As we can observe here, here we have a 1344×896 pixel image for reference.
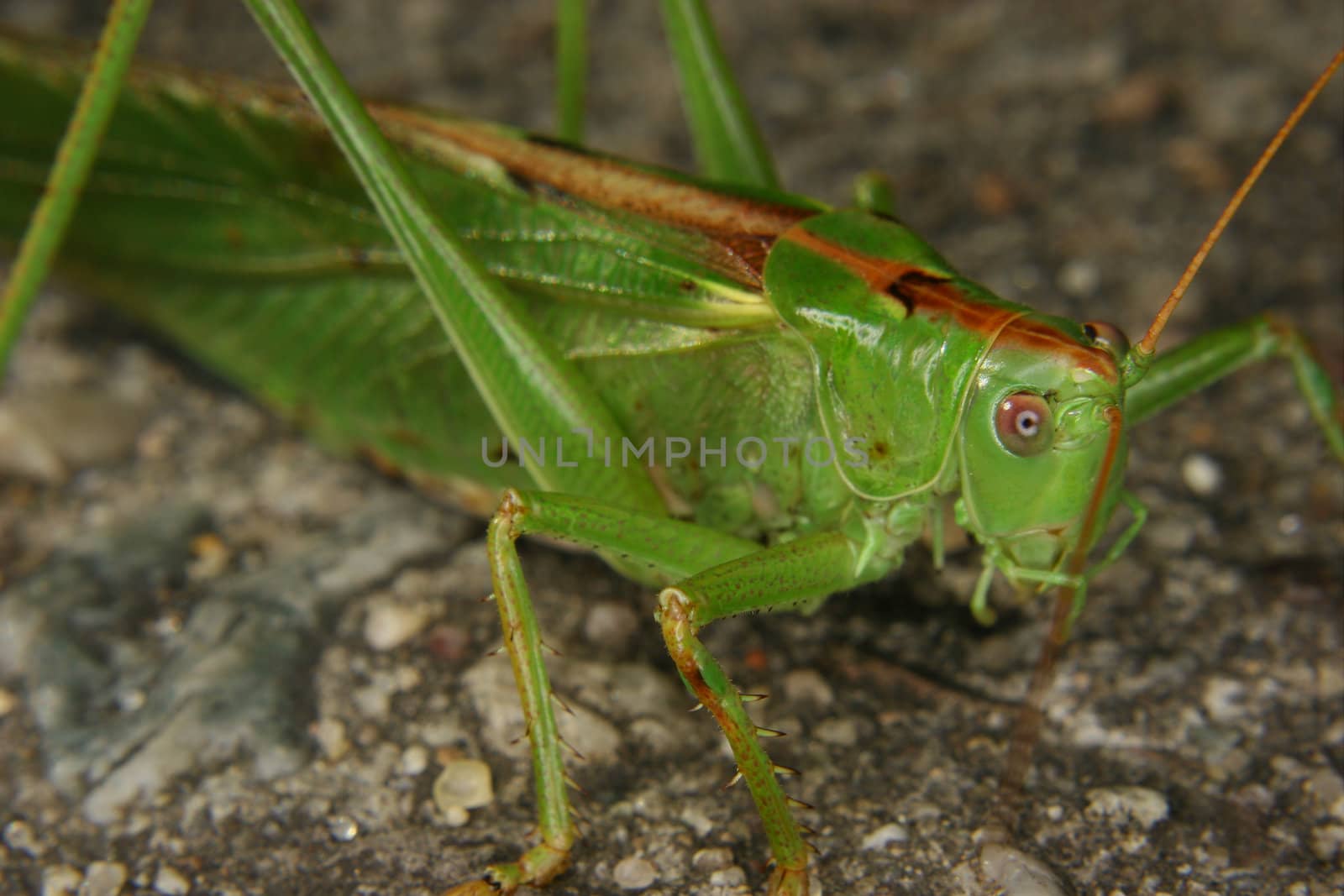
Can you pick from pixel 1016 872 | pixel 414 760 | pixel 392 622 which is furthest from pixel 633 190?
pixel 1016 872

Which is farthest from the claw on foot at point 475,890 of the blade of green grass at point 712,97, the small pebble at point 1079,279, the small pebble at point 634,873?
the small pebble at point 1079,279

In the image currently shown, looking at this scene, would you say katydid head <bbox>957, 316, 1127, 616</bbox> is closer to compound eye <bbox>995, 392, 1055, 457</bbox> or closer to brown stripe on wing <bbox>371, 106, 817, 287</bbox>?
compound eye <bbox>995, 392, 1055, 457</bbox>

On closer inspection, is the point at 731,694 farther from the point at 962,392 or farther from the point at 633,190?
the point at 633,190

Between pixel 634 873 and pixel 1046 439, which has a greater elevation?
pixel 1046 439

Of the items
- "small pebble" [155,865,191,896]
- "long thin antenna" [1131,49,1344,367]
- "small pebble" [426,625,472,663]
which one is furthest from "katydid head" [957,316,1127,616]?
"small pebble" [155,865,191,896]

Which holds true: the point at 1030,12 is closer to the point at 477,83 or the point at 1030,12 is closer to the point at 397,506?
the point at 477,83

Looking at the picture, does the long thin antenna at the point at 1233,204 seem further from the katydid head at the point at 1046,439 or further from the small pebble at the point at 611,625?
the small pebble at the point at 611,625
